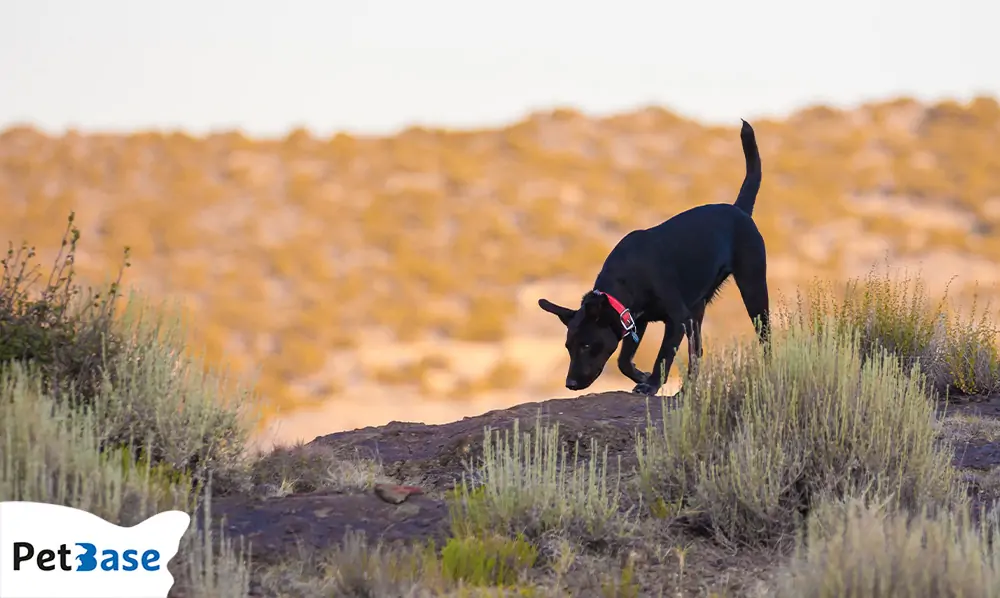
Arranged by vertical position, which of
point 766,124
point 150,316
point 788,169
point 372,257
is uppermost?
point 766,124

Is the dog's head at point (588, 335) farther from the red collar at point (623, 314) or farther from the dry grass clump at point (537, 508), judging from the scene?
the dry grass clump at point (537, 508)

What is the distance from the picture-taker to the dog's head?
9.88 m

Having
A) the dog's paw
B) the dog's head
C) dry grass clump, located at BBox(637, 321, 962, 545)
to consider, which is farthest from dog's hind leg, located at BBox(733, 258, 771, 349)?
dry grass clump, located at BBox(637, 321, 962, 545)

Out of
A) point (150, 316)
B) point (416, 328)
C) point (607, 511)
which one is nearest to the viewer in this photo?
point (607, 511)

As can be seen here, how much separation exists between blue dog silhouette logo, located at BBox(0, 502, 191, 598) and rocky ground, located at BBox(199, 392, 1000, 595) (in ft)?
1.68

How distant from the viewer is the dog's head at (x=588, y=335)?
988 cm

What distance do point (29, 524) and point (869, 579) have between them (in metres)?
3.67

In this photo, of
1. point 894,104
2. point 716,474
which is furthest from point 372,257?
point 716,474

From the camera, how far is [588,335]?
32.5 feet

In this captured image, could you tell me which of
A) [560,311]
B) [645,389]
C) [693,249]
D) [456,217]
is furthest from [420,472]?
[456,217]

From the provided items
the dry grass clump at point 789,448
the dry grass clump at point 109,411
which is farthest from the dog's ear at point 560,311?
the dry grass clump at point 109,411

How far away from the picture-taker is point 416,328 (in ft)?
119

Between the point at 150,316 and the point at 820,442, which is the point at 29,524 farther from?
the point at 820,442

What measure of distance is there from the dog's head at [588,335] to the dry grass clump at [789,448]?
7.62 ft
